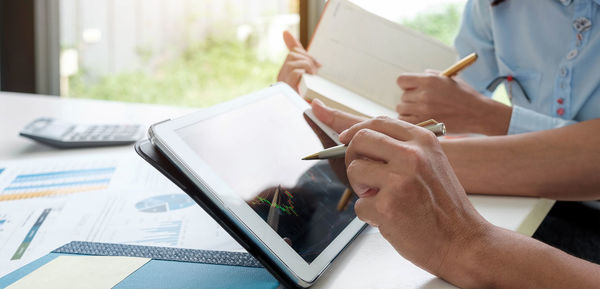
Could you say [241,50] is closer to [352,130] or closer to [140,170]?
[140,170]

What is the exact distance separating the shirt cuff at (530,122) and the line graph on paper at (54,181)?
0.62 m

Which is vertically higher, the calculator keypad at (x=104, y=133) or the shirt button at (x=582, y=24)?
the shirt button at (x=582, y=24)

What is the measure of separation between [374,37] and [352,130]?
20.6 inches

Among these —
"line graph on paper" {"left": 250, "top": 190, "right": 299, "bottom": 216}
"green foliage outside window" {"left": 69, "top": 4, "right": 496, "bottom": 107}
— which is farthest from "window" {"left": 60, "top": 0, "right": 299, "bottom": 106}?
"line graph on paper" {"left": 250, "top": 190, "right": 299, "bottom": 216}

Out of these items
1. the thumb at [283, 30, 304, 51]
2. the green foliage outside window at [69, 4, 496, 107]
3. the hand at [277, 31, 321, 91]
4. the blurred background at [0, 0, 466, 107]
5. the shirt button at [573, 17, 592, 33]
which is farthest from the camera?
the green foliage outside window at [69, 4, 496, 107]

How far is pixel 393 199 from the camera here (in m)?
0.40

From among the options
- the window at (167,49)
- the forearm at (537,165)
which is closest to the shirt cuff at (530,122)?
the forearm at (537,165)

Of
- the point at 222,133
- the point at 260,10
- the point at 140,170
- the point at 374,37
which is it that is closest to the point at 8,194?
the point at 140,170

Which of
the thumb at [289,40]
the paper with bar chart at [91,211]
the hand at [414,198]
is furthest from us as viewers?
the thumb at [289,40]

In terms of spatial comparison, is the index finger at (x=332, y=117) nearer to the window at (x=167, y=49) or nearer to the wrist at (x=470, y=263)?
the wrist at (x=470, y=263)

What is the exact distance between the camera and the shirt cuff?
784 millimetres

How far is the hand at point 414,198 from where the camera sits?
16.0 inches

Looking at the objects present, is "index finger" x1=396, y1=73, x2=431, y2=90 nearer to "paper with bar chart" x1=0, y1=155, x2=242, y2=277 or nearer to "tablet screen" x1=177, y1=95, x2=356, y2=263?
"tablet screen" x1=177, y1=95, x2=356, y2=263

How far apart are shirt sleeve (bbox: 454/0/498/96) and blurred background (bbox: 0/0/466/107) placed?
122cm
